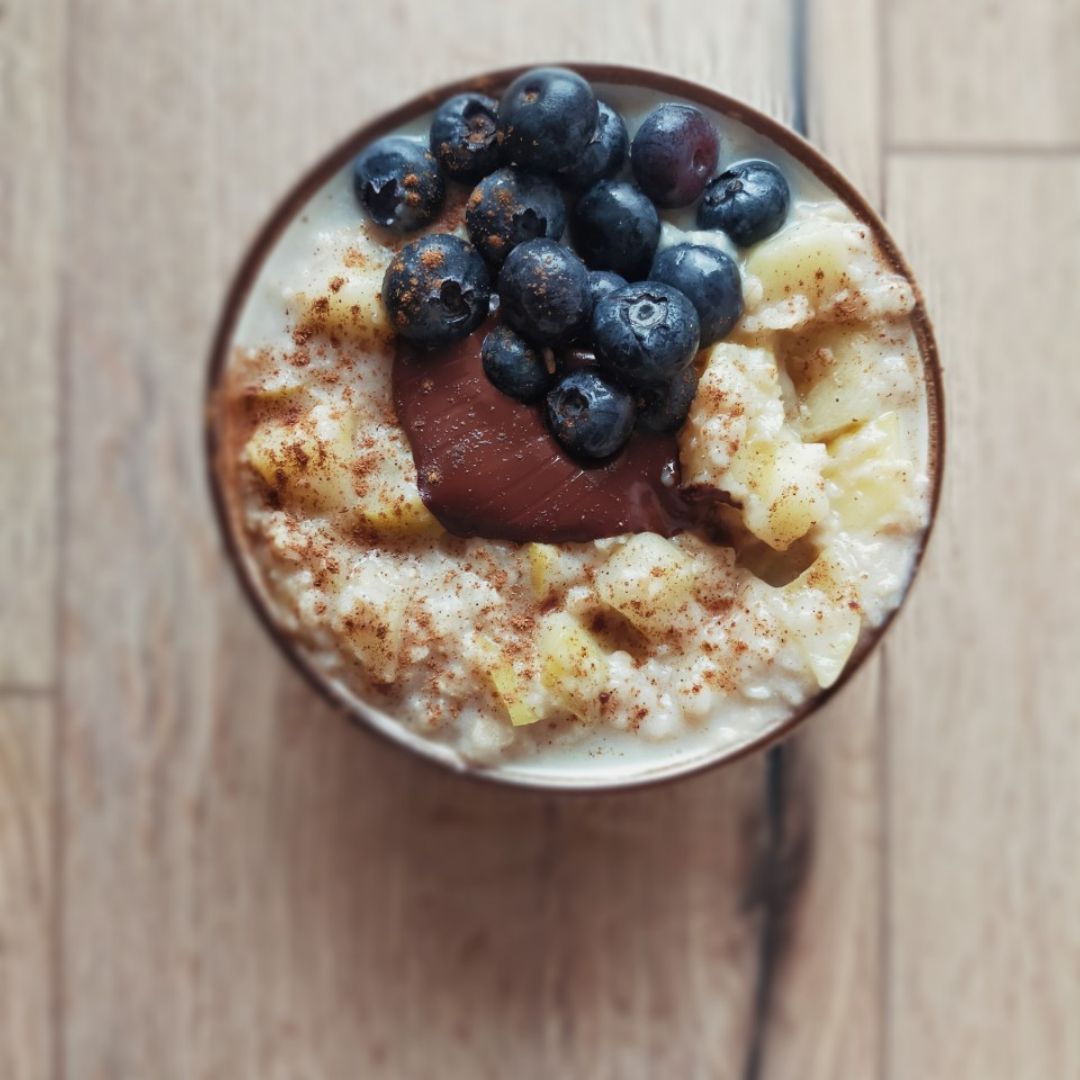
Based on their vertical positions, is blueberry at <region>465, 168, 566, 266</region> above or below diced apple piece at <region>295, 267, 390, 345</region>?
above

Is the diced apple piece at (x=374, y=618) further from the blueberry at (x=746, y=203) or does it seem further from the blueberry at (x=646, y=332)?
the blueberry at (x=746, y=203)

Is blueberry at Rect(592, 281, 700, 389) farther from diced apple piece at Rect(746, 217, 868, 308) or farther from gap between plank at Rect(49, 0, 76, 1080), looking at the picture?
gap between plank at Rect(49, 0, 76, 1080)

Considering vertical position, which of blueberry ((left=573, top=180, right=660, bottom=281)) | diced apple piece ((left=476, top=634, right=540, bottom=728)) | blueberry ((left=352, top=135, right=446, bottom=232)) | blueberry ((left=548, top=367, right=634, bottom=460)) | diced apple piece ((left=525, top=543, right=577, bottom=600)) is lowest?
diced apple piece ((left=476, top=634, right=540, bottom=728))

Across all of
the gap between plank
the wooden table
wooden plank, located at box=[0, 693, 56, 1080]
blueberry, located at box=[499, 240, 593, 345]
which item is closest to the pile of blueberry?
blueberry, located at box=[499, 240, 593, 345]

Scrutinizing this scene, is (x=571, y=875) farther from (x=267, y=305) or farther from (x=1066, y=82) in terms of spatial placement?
(x=1066, y=82)

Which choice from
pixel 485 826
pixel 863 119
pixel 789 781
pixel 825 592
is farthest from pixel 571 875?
pixel 863 119

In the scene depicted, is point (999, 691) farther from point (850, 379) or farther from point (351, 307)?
point (351, 307)

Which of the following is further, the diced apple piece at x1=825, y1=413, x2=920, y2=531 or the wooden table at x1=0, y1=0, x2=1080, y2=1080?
the wooden table at x1=0, y1=0, x2=1080, y2=1080
